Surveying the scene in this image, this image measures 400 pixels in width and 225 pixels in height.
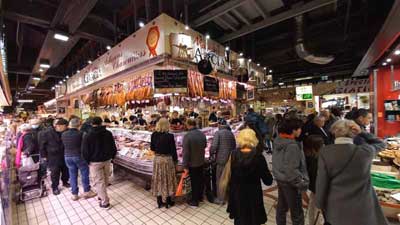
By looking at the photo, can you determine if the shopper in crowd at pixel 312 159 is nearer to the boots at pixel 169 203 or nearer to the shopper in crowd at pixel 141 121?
the boots at pixel 169 203

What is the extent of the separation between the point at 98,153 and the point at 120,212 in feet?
3.94

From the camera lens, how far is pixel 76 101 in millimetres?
11062

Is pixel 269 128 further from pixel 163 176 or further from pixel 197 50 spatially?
pixel 163 176

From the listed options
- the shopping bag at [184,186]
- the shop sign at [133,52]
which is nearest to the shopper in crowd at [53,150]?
the shop sign at [133,52]

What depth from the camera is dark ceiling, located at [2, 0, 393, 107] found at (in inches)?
194

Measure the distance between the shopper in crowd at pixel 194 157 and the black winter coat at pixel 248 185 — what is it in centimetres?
129

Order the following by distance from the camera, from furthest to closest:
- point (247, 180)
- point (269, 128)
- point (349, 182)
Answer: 1. point (269, 128)
2. point (247, 180)
3. point (349, 182)

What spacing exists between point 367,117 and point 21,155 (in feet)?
26.0

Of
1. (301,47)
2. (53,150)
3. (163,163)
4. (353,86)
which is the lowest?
(163,163)

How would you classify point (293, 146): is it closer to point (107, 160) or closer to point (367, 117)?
point (367, 117)

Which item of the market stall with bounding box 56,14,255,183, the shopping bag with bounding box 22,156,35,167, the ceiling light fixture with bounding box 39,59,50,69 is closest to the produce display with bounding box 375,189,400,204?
the market stall with bounding box 56,14,255,183

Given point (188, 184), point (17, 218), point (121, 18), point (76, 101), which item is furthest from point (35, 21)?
point (76, 101)

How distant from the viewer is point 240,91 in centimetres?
755

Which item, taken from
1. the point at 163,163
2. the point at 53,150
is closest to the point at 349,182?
the point at 163,163
